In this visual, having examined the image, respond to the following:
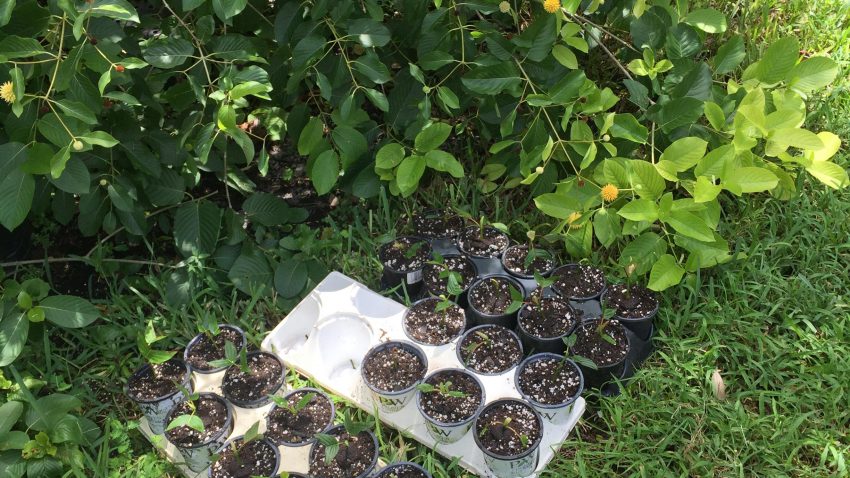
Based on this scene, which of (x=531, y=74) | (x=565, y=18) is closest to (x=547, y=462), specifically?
(x=531, y=74)

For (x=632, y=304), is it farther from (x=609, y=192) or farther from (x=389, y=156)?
(x=389, y=156)

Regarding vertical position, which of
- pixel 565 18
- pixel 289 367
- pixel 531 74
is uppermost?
pixel 565 18

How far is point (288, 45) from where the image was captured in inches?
78.2

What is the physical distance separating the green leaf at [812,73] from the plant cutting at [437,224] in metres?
1.02

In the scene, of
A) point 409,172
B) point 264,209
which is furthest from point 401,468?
point 264,209

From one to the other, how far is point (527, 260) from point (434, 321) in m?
0.32

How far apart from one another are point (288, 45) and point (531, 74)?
2.19 feet

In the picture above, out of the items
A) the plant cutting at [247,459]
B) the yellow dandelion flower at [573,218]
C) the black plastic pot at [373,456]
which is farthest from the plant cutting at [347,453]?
the yellow dandelion flower at [573,218]

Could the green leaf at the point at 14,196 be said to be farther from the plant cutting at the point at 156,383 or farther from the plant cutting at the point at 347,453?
the plant cutting at the point at 347,453

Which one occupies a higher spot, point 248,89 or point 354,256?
point 248,89

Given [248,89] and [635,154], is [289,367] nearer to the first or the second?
[248,89]

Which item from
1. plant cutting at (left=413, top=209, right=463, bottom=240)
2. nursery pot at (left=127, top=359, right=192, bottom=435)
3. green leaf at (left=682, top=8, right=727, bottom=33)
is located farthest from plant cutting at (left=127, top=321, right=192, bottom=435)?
green leaf at (left=682, top=8, right=727, bottom=33)

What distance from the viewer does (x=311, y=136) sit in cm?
206

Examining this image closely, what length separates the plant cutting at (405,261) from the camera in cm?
216
